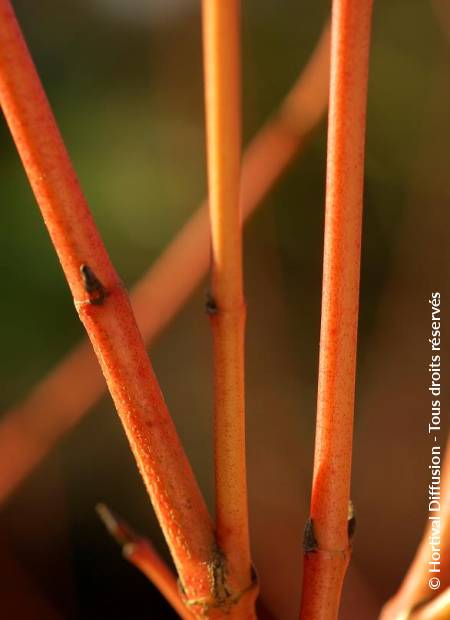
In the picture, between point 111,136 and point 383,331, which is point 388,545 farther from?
point 111,136

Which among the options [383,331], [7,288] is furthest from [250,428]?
[7,288]

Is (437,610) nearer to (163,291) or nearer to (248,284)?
(163,291)

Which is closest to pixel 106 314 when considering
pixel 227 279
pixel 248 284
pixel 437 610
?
pixel 227 279

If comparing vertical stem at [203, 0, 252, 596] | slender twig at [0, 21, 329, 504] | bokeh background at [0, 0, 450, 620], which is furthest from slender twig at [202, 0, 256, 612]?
bokeh background at [0, 0, 450, 620]

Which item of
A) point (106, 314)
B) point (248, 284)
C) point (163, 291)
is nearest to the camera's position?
point (106, 314)

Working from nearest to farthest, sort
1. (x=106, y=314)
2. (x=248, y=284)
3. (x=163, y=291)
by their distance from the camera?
(x=106, y=314) → (x=163, y=291) → (x=248, y=284)

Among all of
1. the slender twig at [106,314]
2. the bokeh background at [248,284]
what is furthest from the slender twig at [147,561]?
the bokeh background at [248,284]
